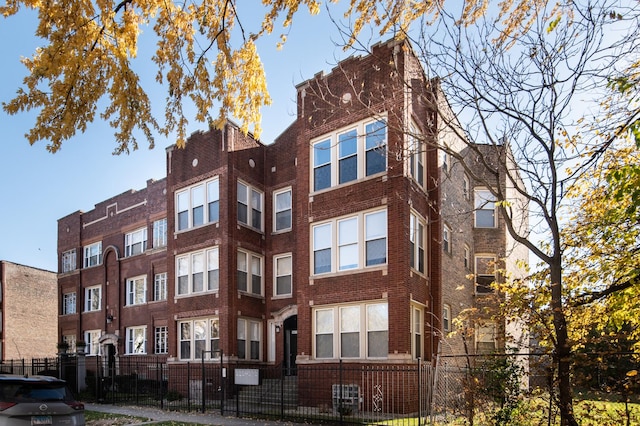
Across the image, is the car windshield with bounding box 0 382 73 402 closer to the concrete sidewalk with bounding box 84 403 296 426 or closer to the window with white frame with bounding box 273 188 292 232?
the concrete sidewalk with bounding box 84 403 296 426

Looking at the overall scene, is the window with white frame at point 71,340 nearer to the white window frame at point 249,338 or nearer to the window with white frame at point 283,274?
the white window frame at point 249,338

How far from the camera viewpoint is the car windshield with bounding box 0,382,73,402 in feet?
34.6

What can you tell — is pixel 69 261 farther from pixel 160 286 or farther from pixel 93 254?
pixel 160 286

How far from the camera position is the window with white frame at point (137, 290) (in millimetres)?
29391

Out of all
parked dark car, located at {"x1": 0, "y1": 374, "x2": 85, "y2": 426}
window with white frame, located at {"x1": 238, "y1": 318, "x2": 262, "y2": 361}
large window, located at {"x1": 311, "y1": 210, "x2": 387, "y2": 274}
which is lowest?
window with white frame, located at {"x1": 238, "y1": 318, "x2": 262, "y2": 361}

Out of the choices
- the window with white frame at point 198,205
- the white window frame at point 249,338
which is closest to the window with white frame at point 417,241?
the white window frame at point 249,338

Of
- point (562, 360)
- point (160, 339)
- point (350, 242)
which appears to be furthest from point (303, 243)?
point (160, 339)

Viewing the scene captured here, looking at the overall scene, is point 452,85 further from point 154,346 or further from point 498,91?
point 154,346

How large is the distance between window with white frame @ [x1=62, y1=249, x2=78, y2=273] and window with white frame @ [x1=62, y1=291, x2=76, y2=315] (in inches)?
63.3

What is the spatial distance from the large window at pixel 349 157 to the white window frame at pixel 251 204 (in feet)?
17.0

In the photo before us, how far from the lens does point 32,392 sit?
10820mm

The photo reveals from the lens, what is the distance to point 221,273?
72.9ft

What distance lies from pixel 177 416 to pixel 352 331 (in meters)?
6.04

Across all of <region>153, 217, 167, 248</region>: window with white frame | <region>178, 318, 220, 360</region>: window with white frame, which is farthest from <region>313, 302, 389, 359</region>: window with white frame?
<region>153, 217, 167, 248</region>: window with white frame
